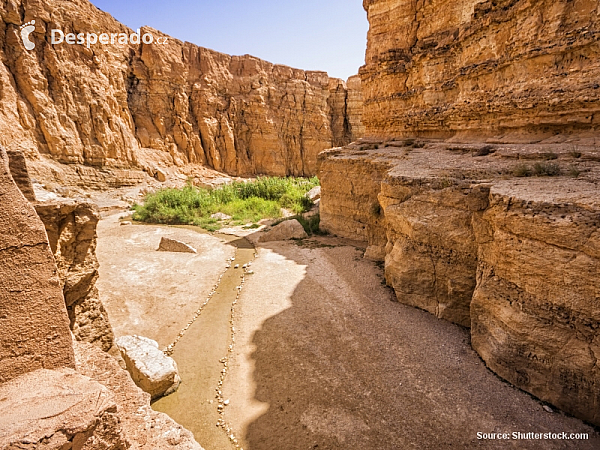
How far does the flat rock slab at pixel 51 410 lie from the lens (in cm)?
199

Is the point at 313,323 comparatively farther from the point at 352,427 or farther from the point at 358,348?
the point at 352,427

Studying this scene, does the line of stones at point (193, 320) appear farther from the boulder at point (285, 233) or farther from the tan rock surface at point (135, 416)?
the boulder at point (285, 233)

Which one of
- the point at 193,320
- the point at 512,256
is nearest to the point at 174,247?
the point at 193,320

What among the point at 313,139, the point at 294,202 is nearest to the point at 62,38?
the point at 294,202

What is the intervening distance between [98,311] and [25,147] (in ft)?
58.3

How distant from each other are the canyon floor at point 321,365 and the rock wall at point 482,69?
499cm

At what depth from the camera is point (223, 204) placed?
19.5 metres

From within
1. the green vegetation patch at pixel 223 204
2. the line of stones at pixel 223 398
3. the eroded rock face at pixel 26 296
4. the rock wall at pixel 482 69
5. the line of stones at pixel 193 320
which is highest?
the rock wall at pixel 482 69

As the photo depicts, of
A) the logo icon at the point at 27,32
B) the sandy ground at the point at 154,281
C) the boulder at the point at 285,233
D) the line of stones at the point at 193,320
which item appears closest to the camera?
the line of stones at the point at 193,320

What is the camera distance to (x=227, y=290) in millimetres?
8508

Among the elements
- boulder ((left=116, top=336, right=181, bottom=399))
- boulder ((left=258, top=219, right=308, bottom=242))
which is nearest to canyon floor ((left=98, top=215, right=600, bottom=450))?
boulder ((left=116, top=336, right=181, bottom=399))

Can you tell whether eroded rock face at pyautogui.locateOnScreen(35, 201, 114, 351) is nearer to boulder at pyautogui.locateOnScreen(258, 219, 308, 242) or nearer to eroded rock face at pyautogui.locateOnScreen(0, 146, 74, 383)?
eroded rock face at pyautogui.locateOnScreen(0, 146, 74, 383)

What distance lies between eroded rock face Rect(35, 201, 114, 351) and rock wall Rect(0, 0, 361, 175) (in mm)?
15680

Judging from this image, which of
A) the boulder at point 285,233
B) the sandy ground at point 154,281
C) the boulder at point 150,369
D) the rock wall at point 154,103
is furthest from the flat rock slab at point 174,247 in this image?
the rock wall at point 154,103
